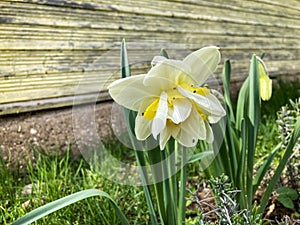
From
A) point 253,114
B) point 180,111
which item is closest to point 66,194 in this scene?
point 253,114

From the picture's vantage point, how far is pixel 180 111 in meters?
0.64

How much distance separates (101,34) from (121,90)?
1.41 metres

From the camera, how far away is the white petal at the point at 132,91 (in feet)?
2.21

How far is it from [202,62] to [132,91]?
0.15 metres

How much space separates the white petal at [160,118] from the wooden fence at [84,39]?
1.50ft

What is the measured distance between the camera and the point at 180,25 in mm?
2531

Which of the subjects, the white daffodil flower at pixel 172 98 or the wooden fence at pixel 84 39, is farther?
the wooden fence at pixel 84 39

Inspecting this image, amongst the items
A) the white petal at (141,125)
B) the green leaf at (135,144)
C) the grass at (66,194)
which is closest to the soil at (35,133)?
the grass at (66,194)

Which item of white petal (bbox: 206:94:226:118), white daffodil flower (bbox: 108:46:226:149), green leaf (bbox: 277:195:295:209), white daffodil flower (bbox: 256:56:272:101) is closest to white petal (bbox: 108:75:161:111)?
white daffodil flower (bbox: 108:46:226:149)

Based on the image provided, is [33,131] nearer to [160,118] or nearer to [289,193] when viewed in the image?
[289,193]

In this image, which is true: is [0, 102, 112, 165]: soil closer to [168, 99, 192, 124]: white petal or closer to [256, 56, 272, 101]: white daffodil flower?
[256, 56, 272, 101]: white daffodil flower

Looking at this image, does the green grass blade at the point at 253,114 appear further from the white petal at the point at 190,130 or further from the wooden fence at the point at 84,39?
the white petal at the point at 190,130

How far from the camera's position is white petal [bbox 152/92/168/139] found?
626 millimetres

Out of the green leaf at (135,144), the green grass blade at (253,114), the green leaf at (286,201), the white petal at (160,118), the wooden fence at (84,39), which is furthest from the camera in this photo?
the wooden fence at (84,39)
